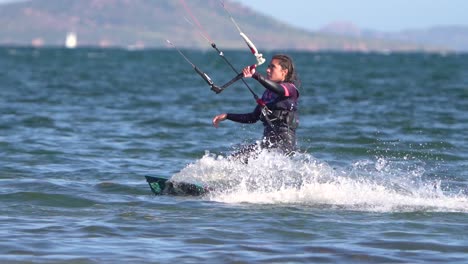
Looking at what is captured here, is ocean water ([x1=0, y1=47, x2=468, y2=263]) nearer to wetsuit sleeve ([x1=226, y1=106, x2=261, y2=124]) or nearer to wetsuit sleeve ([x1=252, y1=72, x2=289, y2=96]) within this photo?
wetsuit sleeve ([x1=226, y1=106, x2=261, y2=124])

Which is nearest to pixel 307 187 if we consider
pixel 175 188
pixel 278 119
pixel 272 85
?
pixel 278 119

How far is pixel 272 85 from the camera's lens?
11164mm

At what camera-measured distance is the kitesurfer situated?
1159 cm

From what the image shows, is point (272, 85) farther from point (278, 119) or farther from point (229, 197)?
point (229, 197)

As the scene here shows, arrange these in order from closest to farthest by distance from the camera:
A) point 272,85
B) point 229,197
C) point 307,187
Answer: point 272,85
point 229,197
point 307,187

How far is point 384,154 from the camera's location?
1692 centimetres

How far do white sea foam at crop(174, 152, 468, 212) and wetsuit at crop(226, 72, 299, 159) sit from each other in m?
0.16

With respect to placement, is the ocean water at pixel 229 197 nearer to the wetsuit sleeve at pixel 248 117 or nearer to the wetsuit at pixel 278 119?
the wetsuit at pixel 278 119

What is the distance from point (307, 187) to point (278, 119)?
86 centimetres

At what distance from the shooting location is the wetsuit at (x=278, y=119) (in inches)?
459

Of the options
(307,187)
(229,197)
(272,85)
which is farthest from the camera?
(307,187)

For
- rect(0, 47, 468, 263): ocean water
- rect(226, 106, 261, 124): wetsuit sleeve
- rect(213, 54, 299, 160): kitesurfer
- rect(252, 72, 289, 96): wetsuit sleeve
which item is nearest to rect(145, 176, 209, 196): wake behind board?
rect(0, 47, 468, 263): ocean water

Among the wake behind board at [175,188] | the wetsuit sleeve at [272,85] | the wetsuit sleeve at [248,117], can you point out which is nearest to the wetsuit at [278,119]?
the wetsuit sleeve at [248,117]

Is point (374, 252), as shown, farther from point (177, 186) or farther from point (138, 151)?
point (138, 151)
